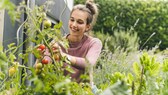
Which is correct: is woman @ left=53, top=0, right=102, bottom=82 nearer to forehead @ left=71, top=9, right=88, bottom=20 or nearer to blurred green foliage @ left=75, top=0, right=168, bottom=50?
forehead @ left=71, top=9, right=88, bottom=20

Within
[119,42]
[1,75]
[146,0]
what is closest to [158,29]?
[146,0]

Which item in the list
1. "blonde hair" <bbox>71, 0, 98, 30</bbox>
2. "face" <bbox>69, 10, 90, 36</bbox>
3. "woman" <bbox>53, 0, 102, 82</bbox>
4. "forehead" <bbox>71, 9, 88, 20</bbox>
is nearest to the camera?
"woman" <bbox>53, 0, 102, 82</bbox>

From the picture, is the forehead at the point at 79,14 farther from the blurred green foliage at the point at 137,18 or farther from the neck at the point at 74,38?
the blurred green foliage at the point at 137,18

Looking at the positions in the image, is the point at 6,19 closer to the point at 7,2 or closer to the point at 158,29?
the point at 7,2

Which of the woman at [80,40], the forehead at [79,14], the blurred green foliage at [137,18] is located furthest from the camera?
the blurred green foliage at [137,18]

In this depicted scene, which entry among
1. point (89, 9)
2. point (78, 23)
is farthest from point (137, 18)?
point (78, 23)

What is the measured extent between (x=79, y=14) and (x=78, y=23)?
0.50 feet

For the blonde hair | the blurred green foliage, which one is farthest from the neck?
the blurred green foliage

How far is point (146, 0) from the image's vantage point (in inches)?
561

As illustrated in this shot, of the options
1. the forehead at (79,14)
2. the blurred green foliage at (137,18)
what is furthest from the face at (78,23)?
the blurred green foliage at (137,18)

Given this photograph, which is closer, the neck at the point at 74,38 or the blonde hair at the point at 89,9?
the neck at the point at 74,38

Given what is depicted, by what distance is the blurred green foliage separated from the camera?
44.7 feet

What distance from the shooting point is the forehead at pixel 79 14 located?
331 centimetres

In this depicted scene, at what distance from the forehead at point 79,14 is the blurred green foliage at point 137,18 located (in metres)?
10.2
